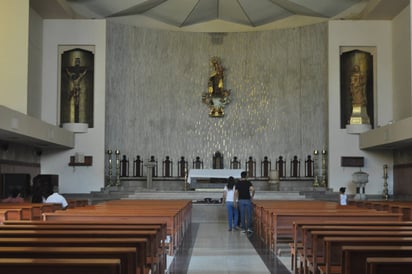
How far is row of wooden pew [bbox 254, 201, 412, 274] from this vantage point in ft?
13.2

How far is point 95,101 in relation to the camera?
1998cm

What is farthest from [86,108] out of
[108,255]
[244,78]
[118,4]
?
[108,255]

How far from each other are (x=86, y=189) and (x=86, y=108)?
8.96ft

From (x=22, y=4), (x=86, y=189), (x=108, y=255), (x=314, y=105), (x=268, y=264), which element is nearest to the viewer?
(x=108, y=255)

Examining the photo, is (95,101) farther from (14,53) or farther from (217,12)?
→ (217,12)

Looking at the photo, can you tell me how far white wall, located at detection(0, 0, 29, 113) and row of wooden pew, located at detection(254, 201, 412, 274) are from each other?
901cm

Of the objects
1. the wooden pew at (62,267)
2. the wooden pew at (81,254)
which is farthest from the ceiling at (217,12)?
the wooden pew at (62,267)

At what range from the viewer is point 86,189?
1977cm

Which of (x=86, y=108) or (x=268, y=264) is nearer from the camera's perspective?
(x=268, y=264)

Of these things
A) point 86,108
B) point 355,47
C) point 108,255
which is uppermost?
point 355,47

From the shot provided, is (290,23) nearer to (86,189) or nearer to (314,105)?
(314,105)

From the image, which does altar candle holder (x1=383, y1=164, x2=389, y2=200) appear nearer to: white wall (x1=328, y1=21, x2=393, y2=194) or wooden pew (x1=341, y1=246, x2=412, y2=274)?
white wall (x1=328, y1=21, x2=393, y2=194)

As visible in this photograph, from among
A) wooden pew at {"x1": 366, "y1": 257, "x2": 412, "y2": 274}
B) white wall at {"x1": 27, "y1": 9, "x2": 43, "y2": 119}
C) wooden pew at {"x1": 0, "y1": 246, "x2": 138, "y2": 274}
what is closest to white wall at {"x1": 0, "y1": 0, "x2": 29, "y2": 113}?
white wall at {"x1": 27, "y1": 9, "x2": 43, "y2": 119}

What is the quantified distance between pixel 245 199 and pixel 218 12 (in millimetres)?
11263
